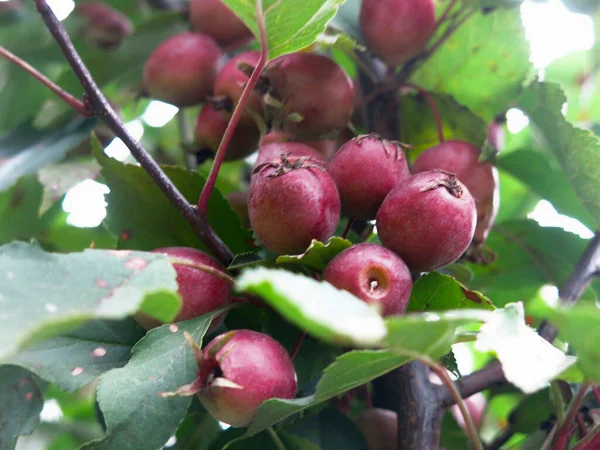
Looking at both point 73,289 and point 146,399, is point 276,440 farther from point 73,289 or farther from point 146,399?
point 73,289

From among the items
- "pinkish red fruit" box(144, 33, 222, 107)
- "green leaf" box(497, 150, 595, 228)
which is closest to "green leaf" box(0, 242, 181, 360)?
"pinkish red fruit" box(144, 33, 222, 107)

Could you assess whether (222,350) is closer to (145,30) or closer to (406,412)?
(406,412)

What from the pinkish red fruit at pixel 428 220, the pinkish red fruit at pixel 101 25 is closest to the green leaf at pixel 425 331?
the pinkish red fruit at pixel 428 220

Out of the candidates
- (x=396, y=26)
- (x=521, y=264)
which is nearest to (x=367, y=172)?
(x=396, y=26)

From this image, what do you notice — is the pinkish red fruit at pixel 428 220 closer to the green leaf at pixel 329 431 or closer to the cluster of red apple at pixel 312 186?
the cluster of red apple at pixel 312 186

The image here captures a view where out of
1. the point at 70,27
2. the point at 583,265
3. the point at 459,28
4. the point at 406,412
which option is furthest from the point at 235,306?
the point at 70,27

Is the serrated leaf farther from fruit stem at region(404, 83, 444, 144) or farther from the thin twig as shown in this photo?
fruit stem at region(404, 83, 444, 144)

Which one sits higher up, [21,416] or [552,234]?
[21,416]
